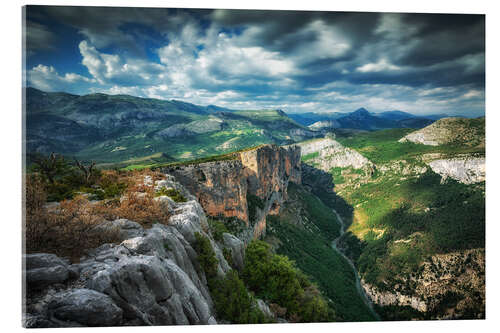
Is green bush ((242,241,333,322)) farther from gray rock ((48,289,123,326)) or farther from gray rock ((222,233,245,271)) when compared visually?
gray rock ((48,289,123,326))

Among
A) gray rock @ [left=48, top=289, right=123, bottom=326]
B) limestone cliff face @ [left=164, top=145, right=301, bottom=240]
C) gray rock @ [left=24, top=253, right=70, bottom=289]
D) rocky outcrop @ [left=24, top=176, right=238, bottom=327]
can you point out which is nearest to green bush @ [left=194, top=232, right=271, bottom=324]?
rocky outcrop @ [left=24, top=176, right=238, bottom=327]

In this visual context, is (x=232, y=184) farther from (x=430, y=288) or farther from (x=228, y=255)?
(x=430, y=288)

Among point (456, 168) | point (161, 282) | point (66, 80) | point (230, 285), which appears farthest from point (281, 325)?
point (456, 168)

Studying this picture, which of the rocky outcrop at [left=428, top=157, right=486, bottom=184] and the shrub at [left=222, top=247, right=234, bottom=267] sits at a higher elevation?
the rocky outcrop at [left=428, top=157, right=486, bottom=184]

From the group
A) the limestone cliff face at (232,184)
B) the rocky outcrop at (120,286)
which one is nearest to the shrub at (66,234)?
the rocky outcrop at (120,286)

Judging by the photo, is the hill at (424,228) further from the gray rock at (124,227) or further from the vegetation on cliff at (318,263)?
the gray rock at (124,227)

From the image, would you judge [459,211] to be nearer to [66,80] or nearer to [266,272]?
[266,272]
